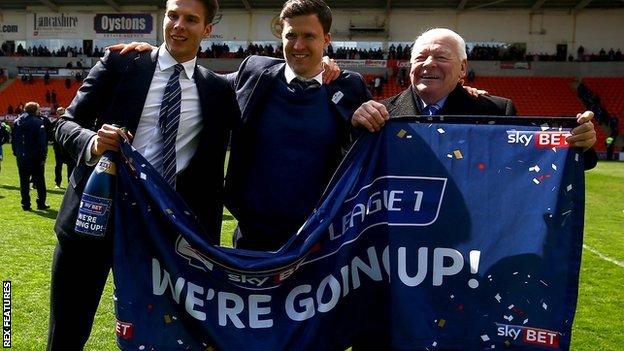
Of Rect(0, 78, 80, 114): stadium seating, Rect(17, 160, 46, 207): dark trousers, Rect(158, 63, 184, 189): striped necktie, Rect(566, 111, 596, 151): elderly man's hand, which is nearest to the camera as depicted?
Rect(566, 111, 596, 151): elderly man's hand

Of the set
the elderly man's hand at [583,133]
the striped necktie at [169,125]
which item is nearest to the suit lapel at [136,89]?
the striped necktie at [169,125]

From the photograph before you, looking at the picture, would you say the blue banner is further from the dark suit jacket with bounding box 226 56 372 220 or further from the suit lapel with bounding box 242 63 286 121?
the suit lapel with bounding box 242 63 286 121

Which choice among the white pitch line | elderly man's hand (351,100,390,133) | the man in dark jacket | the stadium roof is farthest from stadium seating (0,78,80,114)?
elderly man's hand (351,100,390,133)

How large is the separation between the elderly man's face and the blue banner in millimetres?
376

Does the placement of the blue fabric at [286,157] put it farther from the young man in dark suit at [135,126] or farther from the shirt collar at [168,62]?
the shirt collar at [168,62]

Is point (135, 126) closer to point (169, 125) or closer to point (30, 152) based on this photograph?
point (169, 125)

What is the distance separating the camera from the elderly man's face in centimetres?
328

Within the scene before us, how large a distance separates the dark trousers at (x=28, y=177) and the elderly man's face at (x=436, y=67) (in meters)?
9.04

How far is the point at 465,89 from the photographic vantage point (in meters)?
3.51

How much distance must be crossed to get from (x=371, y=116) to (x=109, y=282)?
13.5 ft

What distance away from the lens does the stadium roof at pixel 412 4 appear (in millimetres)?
33844

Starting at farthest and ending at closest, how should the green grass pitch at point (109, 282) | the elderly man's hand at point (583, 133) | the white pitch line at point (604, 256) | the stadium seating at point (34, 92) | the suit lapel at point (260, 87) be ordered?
1. the stadium seating at point (34, 92)
2. the white pitch line at point (604, 256)
3. the green grass pitch at point (109, 282)
4. the suit lapel at point (260, 87)
5. the elderly man's hand at point (583, 133)

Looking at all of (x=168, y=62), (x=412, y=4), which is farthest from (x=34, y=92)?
(x=168, y=62)

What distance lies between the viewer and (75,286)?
116 inches
